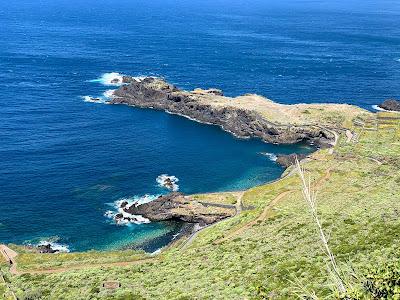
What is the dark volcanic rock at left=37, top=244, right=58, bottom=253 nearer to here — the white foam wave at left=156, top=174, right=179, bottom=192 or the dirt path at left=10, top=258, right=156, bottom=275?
the dirt path at left=10, top=258, right=156, bottom=275

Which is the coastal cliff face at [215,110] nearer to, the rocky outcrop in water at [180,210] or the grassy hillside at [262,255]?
the grassy hillside at [262,255]

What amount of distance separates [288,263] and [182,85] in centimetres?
12218

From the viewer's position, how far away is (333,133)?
11788 centimetres

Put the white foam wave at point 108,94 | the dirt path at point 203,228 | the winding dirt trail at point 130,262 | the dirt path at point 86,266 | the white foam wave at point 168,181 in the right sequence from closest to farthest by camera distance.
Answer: the dirt path at point 86,266 < the winding dirt trail at point 130,262 < the dirt path at point 203,228 < the white foam wave at point 168,181 < the white foam wave at point 108,94

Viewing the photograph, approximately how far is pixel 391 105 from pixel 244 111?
46.8 metres

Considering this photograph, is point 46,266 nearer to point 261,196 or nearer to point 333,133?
point 261,196

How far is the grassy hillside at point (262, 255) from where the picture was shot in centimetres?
4606

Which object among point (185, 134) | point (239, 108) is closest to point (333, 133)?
point (239, 108)

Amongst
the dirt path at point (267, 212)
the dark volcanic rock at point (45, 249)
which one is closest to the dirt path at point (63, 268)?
the dark volcanic rock at point (45, 249)

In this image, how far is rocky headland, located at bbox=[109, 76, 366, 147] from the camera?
396ft

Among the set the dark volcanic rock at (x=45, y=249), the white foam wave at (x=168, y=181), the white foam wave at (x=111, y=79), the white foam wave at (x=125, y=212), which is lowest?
the dark volcanic rock at (x=45, y=249)

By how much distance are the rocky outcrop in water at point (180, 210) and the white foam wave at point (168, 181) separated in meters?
8.44

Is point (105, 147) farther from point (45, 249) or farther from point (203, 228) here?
point (203, 228)

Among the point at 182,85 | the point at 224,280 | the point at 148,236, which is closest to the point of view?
the point at 224,280
